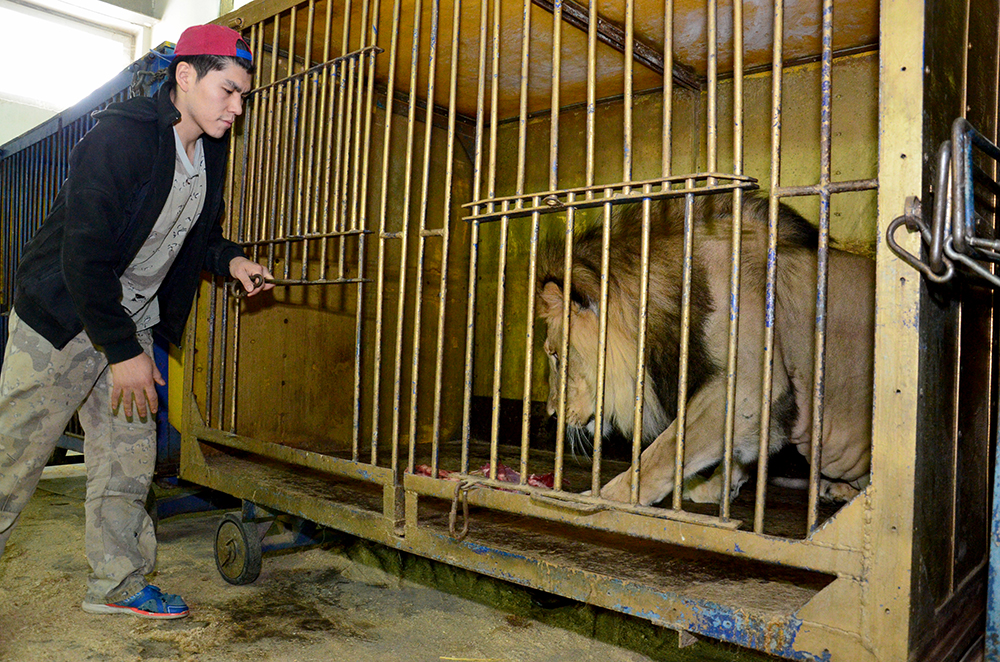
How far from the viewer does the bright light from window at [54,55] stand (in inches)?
297

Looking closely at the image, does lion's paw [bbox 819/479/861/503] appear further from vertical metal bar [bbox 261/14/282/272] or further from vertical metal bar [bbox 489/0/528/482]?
vertical metal bar [bbox 261/14/282/272]

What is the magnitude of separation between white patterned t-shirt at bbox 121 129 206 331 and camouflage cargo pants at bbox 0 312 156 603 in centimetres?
16

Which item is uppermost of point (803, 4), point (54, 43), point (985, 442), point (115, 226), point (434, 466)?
point (54, 43)

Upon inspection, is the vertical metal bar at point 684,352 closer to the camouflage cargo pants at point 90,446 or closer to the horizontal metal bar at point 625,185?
the horizontal metal bar at point 625,185

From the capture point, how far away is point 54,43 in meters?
7.95

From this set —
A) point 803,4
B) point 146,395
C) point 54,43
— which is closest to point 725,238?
point 803,4

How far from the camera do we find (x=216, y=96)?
267 centimetres

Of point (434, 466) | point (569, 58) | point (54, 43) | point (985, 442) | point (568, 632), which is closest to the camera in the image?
point (985, 442)

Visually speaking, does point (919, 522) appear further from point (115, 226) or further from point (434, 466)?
point (115, 226)

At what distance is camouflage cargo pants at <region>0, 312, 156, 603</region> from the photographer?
8.29ft

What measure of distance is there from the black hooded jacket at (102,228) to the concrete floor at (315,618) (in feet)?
3.59

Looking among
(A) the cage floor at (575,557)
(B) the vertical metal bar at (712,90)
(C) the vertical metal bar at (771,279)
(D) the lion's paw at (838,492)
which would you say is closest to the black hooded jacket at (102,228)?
(A) the cage floor at (575,557)

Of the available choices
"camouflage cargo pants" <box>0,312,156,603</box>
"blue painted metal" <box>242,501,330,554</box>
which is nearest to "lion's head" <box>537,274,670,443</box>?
"blue painted metal" <box>242,501,330,554</box>

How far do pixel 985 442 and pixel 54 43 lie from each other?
30.8 feet
